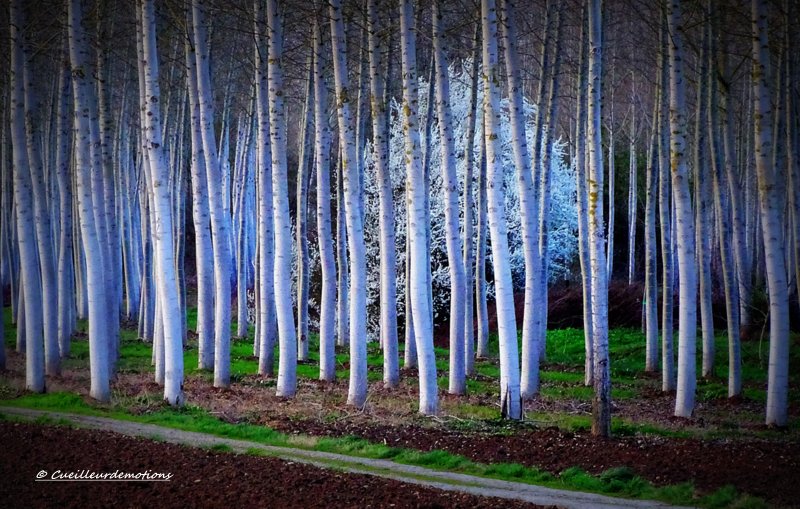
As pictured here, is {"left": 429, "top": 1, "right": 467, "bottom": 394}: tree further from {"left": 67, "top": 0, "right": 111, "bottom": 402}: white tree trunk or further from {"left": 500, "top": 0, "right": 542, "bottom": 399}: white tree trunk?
{"left": 67, "top": 0, "right": 111, "bottom": 402}: white tree trunk

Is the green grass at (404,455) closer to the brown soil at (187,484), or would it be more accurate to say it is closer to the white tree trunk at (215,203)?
the brown soil at (187,484)

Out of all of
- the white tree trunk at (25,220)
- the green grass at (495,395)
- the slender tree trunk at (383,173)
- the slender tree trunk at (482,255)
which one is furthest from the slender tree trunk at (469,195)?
the white tree trunk at (25,220)

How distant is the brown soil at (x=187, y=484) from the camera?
29.7 ft

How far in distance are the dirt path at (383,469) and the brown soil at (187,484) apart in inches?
21.6

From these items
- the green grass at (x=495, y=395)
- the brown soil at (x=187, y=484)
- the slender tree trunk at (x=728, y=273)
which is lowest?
the green grass at (x=495, y=395)

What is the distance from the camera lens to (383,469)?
11.3m

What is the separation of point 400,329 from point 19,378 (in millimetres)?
19379

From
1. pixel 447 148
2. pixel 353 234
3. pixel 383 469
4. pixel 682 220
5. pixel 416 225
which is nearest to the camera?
pixel 383 469

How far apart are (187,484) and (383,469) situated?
2854mm

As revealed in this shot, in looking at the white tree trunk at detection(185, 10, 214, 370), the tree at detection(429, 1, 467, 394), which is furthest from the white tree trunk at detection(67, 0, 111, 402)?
the tree at detection(429, 1, 467, 394)

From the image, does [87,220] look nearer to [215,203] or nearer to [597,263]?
[215,203]

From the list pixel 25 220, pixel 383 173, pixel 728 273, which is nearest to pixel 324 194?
pixel 383 173

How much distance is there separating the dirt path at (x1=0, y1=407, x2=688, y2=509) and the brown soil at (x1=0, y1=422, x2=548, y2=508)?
548 millimetres

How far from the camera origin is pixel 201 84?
59.5 ft
